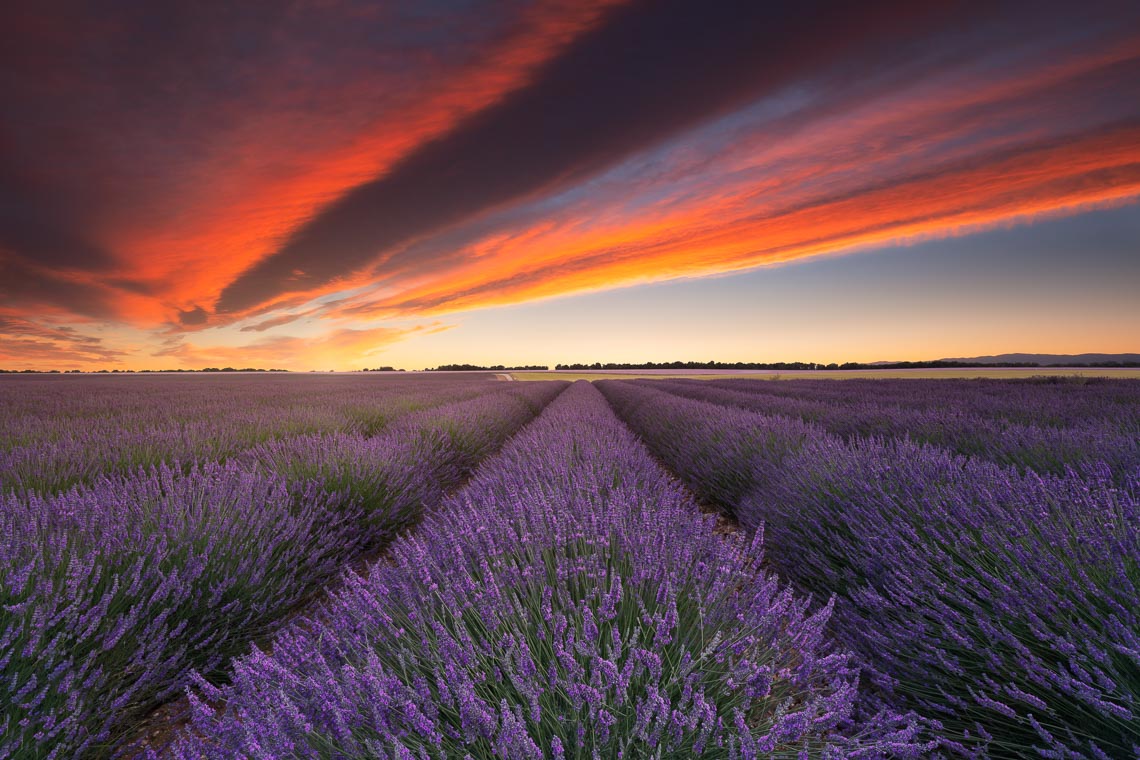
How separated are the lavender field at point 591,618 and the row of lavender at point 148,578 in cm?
2

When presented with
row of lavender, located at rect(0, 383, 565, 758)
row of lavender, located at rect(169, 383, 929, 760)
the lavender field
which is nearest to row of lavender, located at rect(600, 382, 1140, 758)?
the lavender field

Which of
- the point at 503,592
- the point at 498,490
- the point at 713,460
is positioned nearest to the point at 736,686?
the point at 503,592

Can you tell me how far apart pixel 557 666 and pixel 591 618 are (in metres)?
0.16

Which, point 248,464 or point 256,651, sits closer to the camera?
point 256,651

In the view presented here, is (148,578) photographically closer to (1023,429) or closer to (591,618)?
(591,618)

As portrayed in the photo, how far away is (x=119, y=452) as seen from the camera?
4.35 meters

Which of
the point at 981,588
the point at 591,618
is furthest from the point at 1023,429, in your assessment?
the point at 591,618

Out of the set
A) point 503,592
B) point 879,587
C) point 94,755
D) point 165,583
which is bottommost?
point 94,755

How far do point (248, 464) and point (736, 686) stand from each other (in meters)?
4.25

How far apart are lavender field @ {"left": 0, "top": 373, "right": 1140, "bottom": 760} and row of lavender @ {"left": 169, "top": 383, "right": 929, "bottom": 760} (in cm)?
1

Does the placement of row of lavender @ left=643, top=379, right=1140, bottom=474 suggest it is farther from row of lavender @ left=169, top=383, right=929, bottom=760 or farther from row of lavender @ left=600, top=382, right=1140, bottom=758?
row of lavender @ left=169, top=383, right=929, bottom=760

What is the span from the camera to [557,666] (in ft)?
3.98

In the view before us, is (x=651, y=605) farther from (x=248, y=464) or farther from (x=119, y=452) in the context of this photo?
(x=119, y=452)

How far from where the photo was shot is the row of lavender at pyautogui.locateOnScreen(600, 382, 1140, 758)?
1.18m
